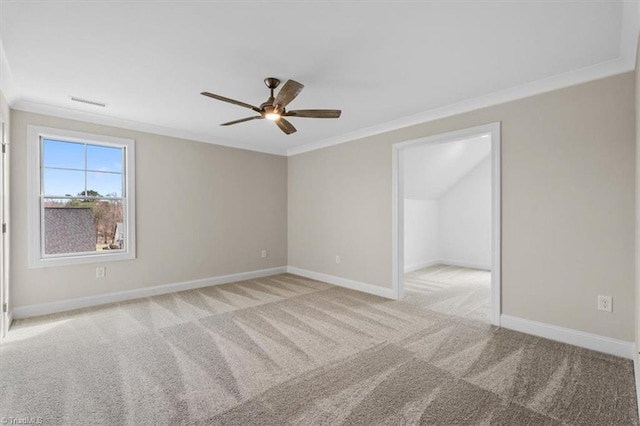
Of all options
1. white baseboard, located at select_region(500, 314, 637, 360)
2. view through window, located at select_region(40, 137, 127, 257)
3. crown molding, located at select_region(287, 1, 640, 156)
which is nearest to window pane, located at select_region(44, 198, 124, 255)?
view through window, located at select_region(40, 137, 127, 257)

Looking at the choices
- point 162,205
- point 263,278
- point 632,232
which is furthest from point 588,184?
point 162,205

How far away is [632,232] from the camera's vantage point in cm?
252

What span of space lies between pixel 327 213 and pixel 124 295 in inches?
129

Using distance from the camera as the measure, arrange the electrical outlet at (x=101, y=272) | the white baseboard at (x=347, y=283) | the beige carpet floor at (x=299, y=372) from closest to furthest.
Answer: the beige carpet floor at (x=299, y=372), the electrical outlet at (x=101, y=272), the white baseboard at (x=347, y=283)

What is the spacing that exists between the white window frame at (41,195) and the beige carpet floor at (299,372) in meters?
0.71

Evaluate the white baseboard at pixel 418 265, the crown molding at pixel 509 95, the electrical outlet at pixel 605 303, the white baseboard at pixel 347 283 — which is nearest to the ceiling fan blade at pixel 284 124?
the crown molding at pixel 509 95

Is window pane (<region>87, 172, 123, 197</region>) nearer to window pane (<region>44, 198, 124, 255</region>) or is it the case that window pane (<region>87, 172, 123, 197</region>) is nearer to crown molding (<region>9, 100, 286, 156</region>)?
window pane (<region>44, 198, 124, 255</region>)

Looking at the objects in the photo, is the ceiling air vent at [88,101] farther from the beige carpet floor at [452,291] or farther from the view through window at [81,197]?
the beige carpet floor at [452,291]

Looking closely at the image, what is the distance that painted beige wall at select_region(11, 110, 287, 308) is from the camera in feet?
11.7

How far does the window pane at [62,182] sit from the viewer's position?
376cm

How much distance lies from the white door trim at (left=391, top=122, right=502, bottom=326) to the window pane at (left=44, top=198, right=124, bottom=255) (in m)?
3.92

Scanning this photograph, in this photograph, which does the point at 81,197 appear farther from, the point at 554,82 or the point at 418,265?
the point at 418,265

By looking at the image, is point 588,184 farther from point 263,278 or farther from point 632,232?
point 263,278

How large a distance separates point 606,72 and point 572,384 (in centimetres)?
259
